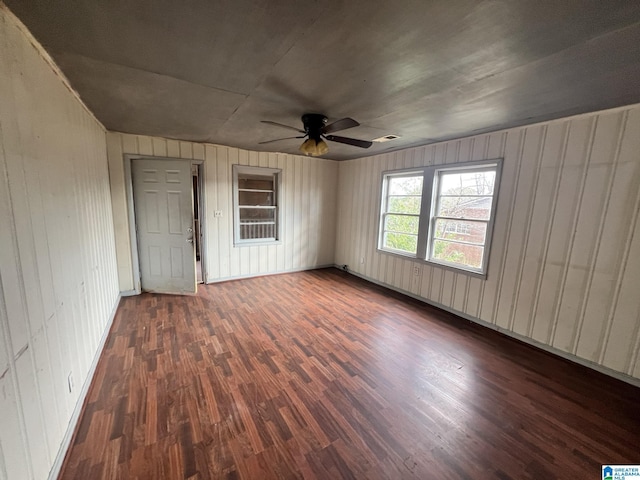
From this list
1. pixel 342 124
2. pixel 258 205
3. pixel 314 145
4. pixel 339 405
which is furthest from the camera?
pixel 258 205

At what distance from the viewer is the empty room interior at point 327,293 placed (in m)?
1.25

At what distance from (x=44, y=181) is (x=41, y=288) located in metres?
0.63

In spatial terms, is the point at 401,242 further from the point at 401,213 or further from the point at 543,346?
the point at 543,346

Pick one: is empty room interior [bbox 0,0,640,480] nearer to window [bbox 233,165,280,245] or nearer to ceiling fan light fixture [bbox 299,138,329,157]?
ceiling fan light fixture [bbox 299,138,329,157]

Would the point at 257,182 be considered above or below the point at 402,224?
above

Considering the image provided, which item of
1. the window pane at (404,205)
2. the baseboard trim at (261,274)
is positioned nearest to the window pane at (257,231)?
the baseboard trim at (261,274)

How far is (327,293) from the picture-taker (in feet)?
13.8

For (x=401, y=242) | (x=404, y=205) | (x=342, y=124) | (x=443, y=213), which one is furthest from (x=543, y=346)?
(x=342, y=124)

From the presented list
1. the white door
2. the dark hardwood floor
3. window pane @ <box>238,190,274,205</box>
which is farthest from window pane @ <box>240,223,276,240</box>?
the dark hardwood floor

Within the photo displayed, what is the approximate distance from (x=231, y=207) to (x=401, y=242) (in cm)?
310

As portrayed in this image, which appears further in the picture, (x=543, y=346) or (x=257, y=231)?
(x=257, y=231)

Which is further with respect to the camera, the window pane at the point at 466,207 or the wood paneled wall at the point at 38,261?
the window pane at the point at 466,207

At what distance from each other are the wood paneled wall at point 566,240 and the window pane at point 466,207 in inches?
7.3

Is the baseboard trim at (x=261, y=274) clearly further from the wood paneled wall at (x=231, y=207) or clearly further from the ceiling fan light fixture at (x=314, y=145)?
the ceiling fan light fixture at (x=314, y=145)
